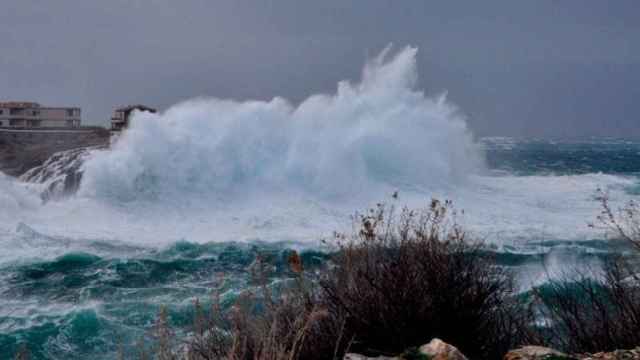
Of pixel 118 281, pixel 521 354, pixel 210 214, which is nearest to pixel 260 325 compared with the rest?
pixel 521 354

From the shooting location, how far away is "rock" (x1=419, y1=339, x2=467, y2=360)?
10.9ft

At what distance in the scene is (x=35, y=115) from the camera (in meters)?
62.3

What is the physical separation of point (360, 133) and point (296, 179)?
18.2 ft

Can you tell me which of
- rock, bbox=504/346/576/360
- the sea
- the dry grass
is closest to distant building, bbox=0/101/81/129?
the sea

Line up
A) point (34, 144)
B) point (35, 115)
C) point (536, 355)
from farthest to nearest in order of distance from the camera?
1. point (35, 115)
2. point (34, 144)
3. point (536, 355)

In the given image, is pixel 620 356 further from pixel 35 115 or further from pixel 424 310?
pixel 35 115

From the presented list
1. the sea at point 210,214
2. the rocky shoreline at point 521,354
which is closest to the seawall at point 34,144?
the sea at point 210,214

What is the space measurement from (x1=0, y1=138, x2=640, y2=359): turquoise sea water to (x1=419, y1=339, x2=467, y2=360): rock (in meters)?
3.43

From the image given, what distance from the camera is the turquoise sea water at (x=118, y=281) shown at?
29.2 ft

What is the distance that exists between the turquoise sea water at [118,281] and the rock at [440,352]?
135 inches

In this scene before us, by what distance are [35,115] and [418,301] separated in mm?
64332

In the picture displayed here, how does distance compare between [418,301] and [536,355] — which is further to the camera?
[418,301]

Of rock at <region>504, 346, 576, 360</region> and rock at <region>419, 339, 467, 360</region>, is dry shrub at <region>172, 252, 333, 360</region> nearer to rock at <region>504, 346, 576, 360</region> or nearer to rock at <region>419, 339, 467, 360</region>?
rock at <region>419, 339, 467, 360</region>

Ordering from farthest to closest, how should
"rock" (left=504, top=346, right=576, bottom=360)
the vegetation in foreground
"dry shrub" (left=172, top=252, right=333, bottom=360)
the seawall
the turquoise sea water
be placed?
1. the seawall
2. the turquoise sea water
3. the vegetation in foreground
4. "rock" (left=504, top=346, right=576, bottom=360)
5. "dry shrub" (left=172, top=252, right=333, bottom=360)
